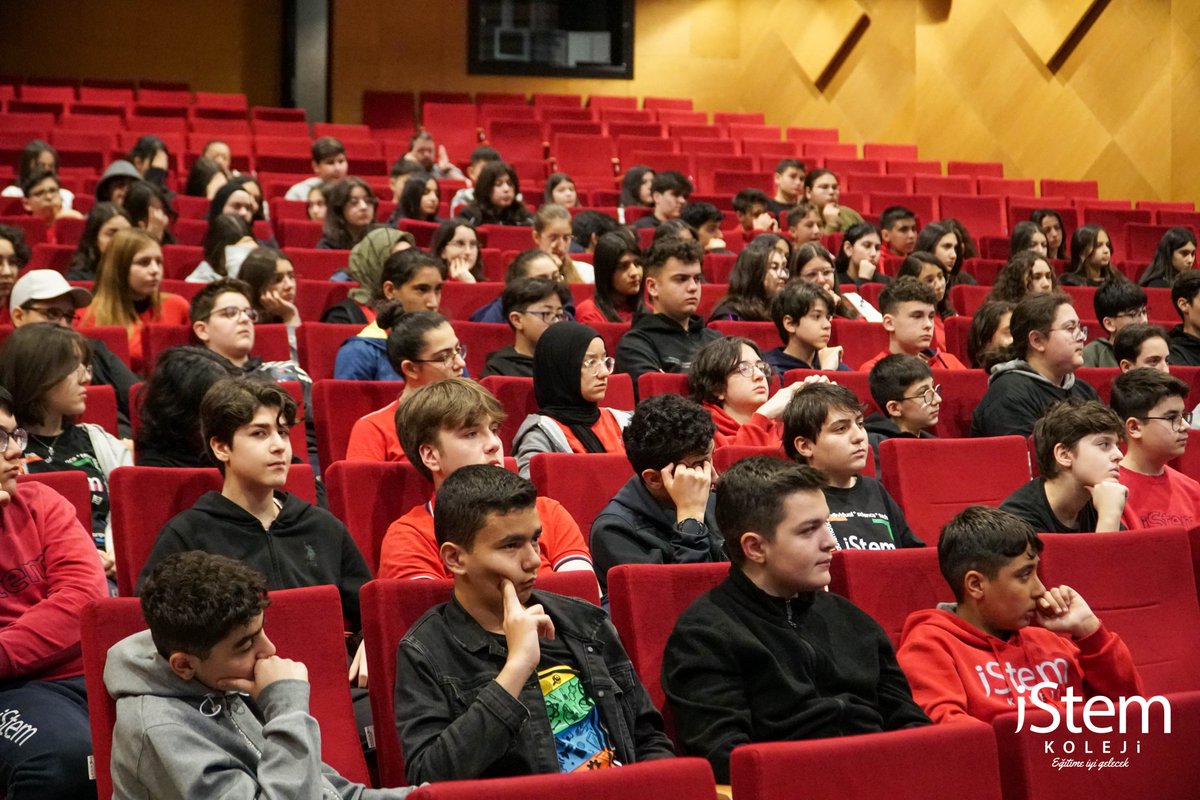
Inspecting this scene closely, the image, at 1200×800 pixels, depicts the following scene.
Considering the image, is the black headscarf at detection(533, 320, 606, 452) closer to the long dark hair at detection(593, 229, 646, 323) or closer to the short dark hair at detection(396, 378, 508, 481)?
the short dark hair at detection(396, 378, 508, 481)

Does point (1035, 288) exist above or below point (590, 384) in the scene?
above

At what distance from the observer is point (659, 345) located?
10.6 feet

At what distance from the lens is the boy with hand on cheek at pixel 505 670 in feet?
4.79

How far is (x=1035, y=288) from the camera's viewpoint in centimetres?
409

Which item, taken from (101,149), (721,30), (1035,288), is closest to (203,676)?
(1035,288)

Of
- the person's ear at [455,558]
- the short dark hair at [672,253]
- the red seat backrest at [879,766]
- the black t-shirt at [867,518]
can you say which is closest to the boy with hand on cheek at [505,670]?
the person's ear at [455,558]

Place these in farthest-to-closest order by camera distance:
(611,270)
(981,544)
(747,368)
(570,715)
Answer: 1. (611,270)
2. (747,368)
3. (981,544)
4. (570,715)

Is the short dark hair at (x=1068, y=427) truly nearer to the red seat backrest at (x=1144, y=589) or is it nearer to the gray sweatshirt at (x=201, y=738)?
the red seat backrest at (x=1144, y=589)

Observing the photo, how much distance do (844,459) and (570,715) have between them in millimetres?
894

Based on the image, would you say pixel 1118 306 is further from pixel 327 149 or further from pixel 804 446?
pixel 327 149

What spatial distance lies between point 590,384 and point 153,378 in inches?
30.2

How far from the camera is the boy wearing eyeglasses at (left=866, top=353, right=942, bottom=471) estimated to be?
2.82m

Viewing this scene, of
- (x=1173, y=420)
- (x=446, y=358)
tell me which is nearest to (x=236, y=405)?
(x=446, y=358)

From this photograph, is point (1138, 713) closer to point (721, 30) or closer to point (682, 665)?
point (682, 665)
